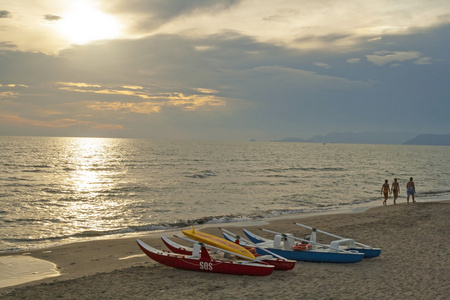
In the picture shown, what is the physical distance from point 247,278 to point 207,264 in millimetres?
1354

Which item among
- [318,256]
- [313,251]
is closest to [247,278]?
[313,251]

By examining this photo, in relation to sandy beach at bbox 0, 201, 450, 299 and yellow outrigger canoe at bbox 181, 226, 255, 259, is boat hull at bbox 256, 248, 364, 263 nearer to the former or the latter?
sandy beach at bbox 0, 201, 450, 299

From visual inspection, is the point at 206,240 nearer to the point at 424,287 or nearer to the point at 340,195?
the point at 424,287

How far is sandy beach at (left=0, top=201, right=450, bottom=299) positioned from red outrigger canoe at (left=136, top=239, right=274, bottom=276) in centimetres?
18

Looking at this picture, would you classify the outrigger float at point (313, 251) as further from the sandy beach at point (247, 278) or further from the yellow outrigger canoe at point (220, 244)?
the yellow outrigger canoe at point (220, 244)

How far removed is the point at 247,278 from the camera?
436 inches

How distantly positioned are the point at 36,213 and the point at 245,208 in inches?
552

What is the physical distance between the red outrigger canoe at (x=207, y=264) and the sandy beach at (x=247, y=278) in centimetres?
18

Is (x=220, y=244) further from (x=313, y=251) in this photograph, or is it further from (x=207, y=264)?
(x=313, y=251)

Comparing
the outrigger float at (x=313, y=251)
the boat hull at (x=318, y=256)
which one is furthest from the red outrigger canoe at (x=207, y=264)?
the boat hull at (x=318, y=256)

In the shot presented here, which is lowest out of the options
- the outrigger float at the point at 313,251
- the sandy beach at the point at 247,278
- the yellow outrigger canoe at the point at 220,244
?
the sandy beach at the point at 247,278

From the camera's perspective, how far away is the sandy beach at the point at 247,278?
984 centimetres

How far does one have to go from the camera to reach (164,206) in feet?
91.1

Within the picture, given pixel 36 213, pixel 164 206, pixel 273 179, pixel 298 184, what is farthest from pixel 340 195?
pixel 36 213
